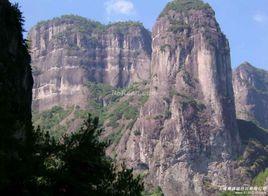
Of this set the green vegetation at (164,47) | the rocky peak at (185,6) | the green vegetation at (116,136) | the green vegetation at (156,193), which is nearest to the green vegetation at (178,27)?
the green vegetation at (164,47)

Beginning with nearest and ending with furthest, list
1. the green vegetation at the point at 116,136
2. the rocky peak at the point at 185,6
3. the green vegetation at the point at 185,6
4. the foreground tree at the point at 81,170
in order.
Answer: the foreground tree at the point at 81,170, the green vegetation at the point at 116,136, the rocky peak at the point at 185,6, the green vegetation at the point at 185,6

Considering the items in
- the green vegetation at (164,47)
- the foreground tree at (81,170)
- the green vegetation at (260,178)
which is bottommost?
the foreground tree at (81,170)

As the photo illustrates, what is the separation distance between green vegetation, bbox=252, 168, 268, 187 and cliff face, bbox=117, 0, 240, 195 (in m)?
5.85

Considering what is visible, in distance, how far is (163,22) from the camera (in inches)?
7544

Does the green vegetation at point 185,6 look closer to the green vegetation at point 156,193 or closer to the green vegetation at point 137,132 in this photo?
the green vegetation at point 137,132

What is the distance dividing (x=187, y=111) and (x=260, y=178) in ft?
80.6

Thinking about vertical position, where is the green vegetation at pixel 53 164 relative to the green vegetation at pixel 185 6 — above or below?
below

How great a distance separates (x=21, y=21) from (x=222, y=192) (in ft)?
376

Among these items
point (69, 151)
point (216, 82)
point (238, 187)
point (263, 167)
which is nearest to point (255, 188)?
point (238, 187)

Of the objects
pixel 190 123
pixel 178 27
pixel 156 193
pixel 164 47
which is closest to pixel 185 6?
pixel 178 27

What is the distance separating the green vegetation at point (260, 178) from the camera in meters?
152

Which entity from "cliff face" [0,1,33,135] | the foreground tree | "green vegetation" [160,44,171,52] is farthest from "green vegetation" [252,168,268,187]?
the foreground tree

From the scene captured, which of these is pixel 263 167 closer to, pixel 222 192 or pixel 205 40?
pixel 222 192

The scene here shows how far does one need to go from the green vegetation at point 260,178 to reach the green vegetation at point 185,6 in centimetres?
5483
